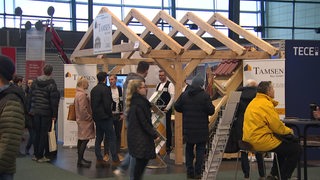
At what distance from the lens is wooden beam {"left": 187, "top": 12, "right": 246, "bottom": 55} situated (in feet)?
30.7

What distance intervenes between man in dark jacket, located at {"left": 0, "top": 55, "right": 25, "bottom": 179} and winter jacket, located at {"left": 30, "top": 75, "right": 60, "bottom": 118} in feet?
18.6

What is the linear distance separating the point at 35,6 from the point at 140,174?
13.7 meters

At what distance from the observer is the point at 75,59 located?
11.6 m

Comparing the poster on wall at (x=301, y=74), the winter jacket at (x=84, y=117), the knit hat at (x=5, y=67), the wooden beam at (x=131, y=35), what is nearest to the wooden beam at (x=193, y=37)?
the wooden beam at (x=131, y=35)

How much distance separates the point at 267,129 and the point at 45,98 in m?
4.29

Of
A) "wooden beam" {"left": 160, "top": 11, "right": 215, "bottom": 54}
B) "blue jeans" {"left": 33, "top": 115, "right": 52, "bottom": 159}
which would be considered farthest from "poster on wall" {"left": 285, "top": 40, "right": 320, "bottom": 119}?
"blue jeans" {"left": 33, "top": 115, "right": 52, "bottom": 159}

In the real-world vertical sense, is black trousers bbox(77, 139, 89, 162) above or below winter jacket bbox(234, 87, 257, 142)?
below

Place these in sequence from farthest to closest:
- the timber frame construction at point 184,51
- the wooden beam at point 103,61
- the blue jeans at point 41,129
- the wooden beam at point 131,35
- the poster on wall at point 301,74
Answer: the wooden beam at point 103,61 < the poster on wall at point 301,74 < the blue jeans at point 41,129 < the timber frame construction at point 184,51 < the wooden beam at point 131,35

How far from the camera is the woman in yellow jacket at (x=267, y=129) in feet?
19.6

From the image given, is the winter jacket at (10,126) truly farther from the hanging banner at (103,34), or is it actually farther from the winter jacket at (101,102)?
the hanging banner at (103,34)

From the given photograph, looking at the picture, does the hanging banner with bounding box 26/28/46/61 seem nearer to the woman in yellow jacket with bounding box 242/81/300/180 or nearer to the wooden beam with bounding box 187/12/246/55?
the wooden beam with bounding box 187/12/246/55

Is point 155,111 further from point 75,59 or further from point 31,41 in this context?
point 31,41

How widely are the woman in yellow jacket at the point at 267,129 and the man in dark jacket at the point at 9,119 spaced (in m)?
3.26

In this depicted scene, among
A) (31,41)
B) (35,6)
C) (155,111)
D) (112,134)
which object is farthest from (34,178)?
(35,6)
